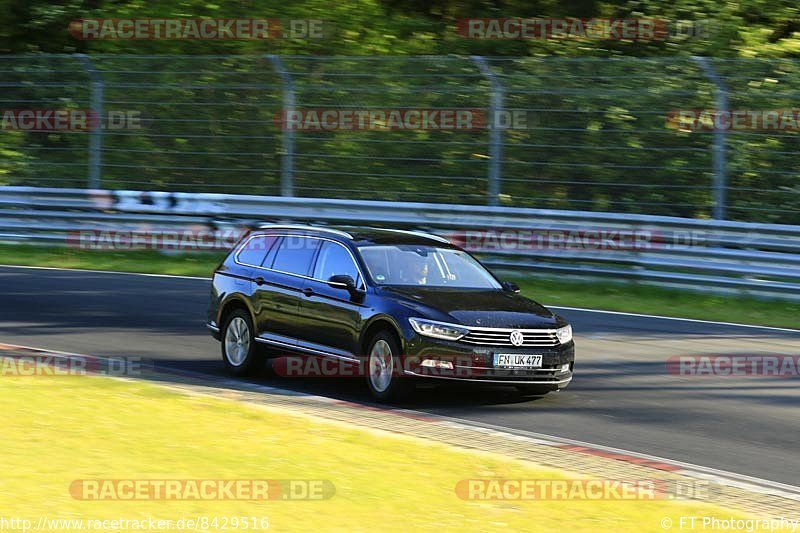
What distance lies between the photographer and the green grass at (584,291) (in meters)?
18.3

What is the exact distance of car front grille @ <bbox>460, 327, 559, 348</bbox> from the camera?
11328mm

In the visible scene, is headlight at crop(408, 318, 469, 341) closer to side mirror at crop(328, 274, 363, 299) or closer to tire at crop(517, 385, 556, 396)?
tire at crop(517, 385, 556, 396)

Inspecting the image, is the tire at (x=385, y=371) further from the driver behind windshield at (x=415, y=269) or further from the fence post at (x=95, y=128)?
the fence post at (x=95, y=128)

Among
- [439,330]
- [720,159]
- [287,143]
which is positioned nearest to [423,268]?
[439,330]

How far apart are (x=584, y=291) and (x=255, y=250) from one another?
26.3ft

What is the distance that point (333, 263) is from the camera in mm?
12586

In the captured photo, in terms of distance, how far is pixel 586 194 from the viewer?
2233cm

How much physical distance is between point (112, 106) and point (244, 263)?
13212mm

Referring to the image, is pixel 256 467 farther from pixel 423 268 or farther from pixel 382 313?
pixel 423 268

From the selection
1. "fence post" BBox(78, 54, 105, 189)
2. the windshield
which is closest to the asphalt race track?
the windshield

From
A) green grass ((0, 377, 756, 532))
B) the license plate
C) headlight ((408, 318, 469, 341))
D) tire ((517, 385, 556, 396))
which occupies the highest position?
headlight ((408, 318, 469, 341))

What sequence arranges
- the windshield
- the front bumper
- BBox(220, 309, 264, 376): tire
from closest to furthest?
the front bumper → the windshield → BBox(220, 309, 264, 376): tire

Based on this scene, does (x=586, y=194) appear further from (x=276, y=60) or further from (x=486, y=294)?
(x=486, y=294)

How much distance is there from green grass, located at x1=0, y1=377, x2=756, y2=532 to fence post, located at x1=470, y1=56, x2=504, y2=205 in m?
12.1
